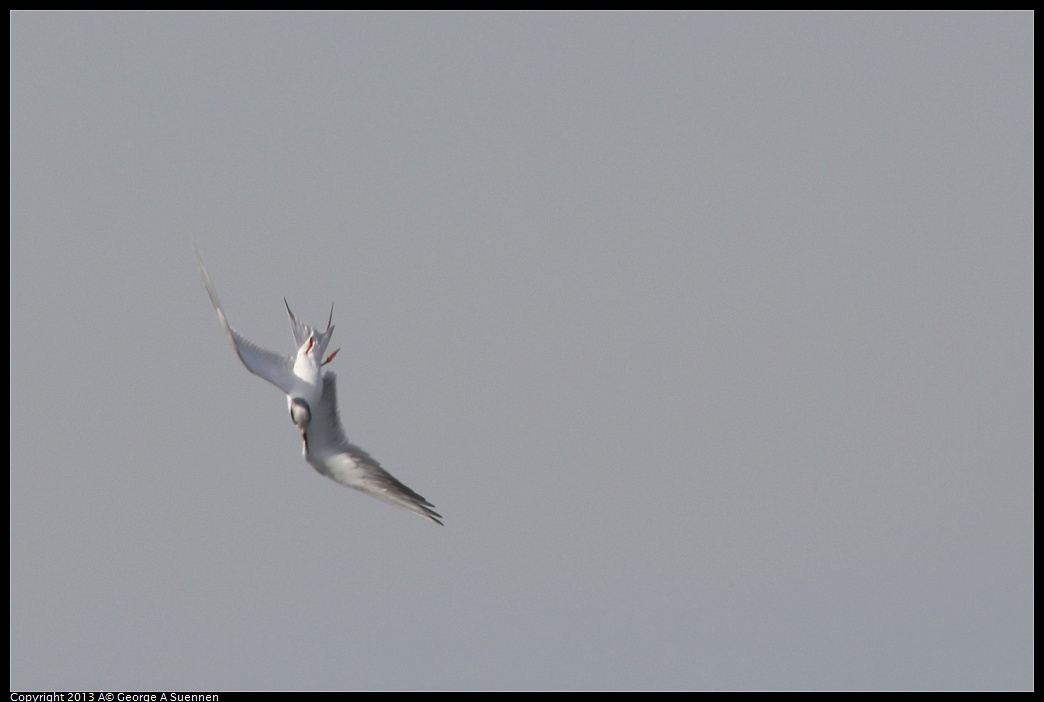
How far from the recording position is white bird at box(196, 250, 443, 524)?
39594mm

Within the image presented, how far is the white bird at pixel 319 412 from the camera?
39594mm

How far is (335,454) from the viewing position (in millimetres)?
40500

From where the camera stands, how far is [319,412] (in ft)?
133

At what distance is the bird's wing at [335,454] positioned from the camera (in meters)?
40.2

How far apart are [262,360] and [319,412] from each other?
6.03 feet

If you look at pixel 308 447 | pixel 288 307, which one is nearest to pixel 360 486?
pixel 308 447

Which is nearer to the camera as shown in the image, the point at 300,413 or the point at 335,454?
the point at 300,413

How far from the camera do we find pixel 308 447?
40.3 meters

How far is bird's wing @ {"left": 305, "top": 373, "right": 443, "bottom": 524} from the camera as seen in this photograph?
4016cm

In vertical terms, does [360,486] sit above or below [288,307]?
below

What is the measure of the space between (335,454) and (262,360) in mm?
2763

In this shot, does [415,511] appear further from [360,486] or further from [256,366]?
[256,366]

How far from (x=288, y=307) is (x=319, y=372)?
5.75ft

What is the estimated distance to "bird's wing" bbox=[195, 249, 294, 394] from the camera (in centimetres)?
3903
